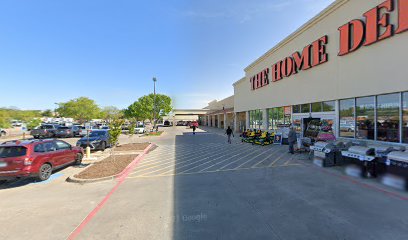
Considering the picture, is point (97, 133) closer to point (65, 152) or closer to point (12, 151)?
point (65, 152)

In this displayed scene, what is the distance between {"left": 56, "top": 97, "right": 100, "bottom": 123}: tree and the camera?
53.6 m

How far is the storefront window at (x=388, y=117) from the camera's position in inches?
334

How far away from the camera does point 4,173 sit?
6.76 metres

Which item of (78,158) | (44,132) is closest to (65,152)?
(78,158)

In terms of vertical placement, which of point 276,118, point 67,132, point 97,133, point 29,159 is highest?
point 276,118

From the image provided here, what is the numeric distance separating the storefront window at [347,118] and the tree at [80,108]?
199 ft

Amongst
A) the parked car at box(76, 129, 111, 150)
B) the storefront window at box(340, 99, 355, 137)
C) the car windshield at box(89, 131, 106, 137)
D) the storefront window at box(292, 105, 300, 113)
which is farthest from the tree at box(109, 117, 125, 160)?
the storefront window at box(340, 99, 355, 137)

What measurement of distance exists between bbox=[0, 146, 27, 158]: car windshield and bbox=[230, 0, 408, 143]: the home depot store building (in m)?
15.4

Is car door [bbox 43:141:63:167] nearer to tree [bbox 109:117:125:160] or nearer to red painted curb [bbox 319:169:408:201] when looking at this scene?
tree [bbox 109:117:125:160]

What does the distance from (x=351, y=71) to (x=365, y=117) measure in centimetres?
256

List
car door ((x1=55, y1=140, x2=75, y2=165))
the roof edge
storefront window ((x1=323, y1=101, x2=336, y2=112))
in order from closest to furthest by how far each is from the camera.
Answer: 1. car door ((x1=55, y1=140, x2=75, y2=165))
2. the roof edge
3. storefront window ((x1=323, y1=101, x2=336, y2=112))

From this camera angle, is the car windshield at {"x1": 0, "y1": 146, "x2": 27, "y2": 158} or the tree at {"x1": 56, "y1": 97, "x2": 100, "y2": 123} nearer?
the car windshield at {"x1": 0, "y1": 146, "x2": 27, "y2": 158}

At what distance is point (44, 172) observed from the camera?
7820 millimetres

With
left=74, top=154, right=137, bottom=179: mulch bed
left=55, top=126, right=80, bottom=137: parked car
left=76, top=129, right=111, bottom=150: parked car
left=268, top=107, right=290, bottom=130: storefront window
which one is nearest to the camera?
left=74, top=154, right=137, bottom=179: mulch bed
